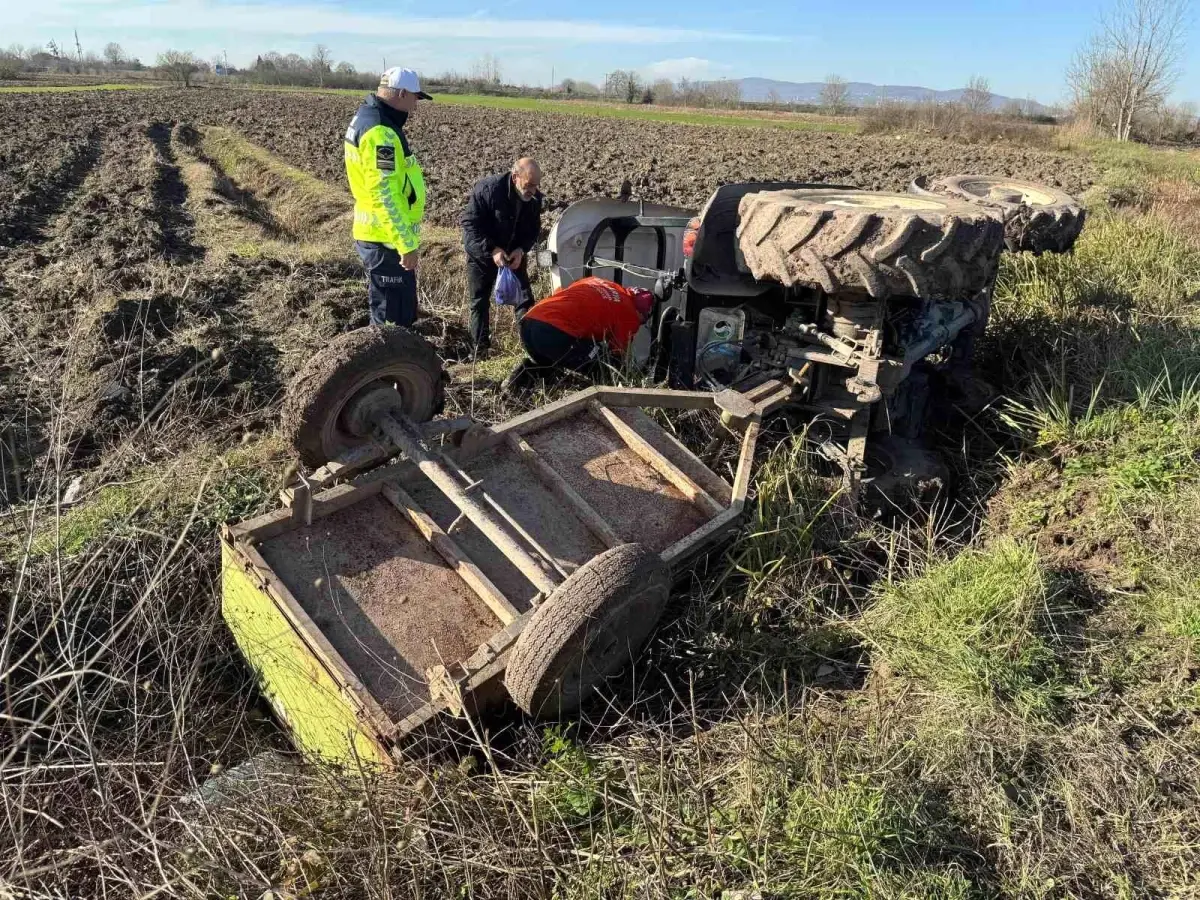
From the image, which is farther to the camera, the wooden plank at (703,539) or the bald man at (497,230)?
the bald man at (497,230)

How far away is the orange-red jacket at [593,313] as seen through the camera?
14.2 ft

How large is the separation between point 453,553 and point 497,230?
3614 mm

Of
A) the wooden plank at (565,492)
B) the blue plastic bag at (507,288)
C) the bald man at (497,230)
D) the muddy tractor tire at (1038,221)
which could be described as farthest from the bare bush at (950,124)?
the wooden plank at (565,492)

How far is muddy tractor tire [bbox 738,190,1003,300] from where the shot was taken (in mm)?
3361

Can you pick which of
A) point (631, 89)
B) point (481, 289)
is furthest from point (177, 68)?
point (481, 289)

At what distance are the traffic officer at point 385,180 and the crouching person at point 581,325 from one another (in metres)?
Answer: 1.25

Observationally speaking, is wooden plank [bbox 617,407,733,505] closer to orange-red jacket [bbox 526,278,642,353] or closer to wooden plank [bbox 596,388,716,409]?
wooden plank [bbox 596,388,716,409]

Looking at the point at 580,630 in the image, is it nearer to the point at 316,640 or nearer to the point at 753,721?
the point at 753,721

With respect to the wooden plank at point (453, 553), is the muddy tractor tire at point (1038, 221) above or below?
above

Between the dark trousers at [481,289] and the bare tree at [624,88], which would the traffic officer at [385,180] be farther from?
the bare tree at [624,88]

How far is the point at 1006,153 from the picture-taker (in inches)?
957

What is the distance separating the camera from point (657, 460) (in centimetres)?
362

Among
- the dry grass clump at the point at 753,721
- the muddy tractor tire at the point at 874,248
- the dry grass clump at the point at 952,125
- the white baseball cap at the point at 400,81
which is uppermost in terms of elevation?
the dry grass clump at the point at 952,125

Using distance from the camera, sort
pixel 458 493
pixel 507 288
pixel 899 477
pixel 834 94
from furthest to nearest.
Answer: pixel 834 94
pixel 507 288
pixel 899 477
pixel 458 493
